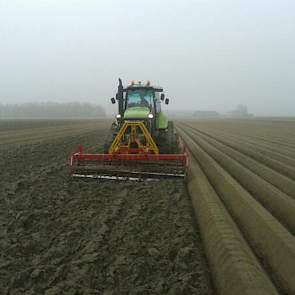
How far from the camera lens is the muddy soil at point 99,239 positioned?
4.25 m

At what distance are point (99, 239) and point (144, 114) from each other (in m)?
6.04

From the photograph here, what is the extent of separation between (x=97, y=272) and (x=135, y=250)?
743mm

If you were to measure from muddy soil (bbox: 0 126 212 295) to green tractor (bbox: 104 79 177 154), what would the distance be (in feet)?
7.65

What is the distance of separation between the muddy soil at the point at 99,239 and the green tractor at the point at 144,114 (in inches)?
91.8

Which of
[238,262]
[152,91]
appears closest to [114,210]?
[238,262]

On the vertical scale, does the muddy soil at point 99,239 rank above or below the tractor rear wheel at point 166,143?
below

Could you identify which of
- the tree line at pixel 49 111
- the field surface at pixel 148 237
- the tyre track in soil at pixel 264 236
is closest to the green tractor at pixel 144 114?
the field surface at pixel 148 237

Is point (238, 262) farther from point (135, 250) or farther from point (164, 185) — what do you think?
point (164, 185)

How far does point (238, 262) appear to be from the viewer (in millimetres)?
4312

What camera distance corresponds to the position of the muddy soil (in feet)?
13.9

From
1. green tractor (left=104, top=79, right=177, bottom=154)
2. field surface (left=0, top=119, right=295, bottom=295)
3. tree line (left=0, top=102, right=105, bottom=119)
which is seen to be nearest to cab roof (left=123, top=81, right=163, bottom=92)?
green tractor (left=104, top=79, right=177, bottom=154)

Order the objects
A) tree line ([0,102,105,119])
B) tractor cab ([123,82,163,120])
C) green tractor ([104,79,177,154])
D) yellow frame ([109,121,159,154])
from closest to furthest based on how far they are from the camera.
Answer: yellow frame ([109,121,159,154]), green tractor ([104,79,177,154]), tractor cab ([123,82,163,120]), tree line ([0,102,105,119])

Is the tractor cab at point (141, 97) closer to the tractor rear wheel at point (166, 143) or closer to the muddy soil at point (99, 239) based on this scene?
the tractor rear wheel at point (166, 143)

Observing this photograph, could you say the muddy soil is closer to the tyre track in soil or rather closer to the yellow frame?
the tyre track in soil
